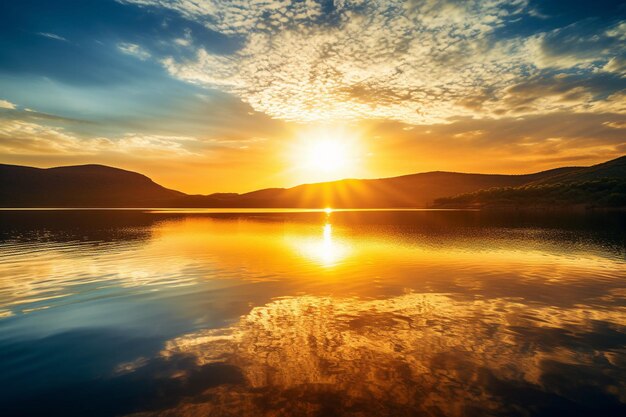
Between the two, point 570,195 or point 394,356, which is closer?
point 394,356

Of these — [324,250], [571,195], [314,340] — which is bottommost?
[324,250]

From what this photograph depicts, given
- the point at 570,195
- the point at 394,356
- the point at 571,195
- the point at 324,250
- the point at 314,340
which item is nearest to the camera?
the point at 394,356

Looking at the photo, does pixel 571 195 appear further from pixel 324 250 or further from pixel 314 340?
pixel 314 340

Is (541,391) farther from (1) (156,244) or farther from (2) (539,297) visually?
(1) (156,244)

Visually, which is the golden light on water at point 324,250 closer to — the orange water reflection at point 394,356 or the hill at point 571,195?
the orange water reflection at point 394,356

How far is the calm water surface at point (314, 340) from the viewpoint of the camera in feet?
32.8

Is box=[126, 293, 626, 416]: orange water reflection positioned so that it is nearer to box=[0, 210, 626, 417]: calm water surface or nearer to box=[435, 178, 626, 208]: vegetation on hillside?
box=[0, 210, 626, 417]: calm water surface

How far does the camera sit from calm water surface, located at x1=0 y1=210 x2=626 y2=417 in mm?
9992

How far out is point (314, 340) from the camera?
14492 mm

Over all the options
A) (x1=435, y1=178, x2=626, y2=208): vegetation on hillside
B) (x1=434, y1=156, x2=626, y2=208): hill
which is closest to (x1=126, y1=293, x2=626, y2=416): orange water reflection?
(x1=434, y1=156, x2=626, y2=208): hill

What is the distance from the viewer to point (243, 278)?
90.3ft

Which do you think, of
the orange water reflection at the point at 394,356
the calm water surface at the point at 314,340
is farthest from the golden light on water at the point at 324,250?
the orange water reflection at the point at 394,356

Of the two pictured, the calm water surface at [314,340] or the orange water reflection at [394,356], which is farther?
the calm water surface at [314,340]

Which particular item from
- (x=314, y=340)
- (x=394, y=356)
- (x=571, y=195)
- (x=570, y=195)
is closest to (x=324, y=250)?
(x=314, y=340)
